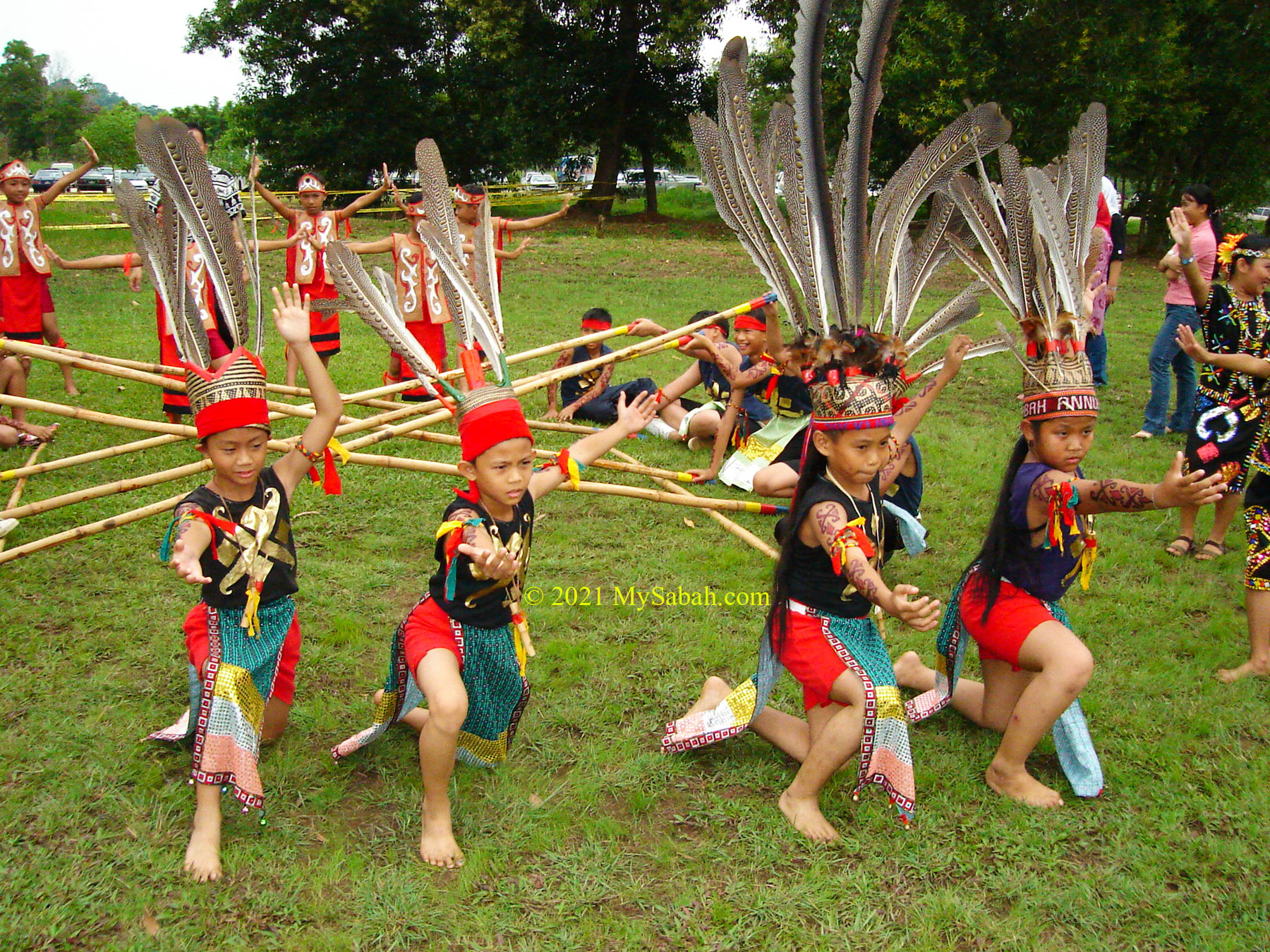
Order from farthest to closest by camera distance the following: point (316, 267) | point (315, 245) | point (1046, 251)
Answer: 1. point (316, 267)
2. point (315, 245)
3. point (1046, 251)

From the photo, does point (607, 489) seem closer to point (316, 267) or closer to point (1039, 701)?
point (1039, 701)

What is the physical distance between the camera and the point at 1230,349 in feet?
17.0

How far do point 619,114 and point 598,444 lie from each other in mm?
24594

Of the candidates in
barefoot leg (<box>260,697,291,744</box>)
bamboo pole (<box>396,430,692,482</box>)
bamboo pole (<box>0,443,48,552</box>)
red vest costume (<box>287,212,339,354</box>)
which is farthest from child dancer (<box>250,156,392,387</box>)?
barefoot leg (<box>260,697,291,744</box>)

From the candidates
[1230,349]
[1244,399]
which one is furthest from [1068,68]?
[1244,399]

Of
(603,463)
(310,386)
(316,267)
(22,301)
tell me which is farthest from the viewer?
(316,267)

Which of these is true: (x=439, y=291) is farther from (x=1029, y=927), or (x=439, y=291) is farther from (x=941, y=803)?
(x=1029, y=927)

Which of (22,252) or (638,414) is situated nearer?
(638,414)

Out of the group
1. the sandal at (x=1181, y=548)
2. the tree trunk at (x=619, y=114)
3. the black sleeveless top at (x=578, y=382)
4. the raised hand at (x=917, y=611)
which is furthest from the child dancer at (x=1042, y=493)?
the tree trunk at (x=619, y=114)

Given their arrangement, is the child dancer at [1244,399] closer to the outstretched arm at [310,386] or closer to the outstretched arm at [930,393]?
the outstretched arm at [930,393]

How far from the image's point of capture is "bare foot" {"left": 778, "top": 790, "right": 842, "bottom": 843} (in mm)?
3385

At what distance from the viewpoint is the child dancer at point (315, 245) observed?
855 cm

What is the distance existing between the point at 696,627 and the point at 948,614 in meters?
1.37

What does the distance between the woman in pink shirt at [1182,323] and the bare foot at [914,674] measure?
3.90 m
